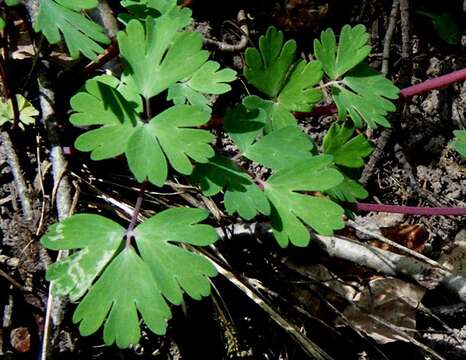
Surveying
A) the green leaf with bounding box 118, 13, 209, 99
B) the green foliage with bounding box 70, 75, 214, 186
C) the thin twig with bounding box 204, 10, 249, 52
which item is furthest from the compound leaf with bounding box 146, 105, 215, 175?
the thin twig with bounding box 204, 10, 249, 52

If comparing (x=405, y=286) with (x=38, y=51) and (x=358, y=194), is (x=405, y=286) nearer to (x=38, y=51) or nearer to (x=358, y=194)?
(x=358, y=194)

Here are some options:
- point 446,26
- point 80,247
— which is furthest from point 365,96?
point 80,247

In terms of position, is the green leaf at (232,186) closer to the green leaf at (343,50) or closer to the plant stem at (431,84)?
the green leaf at (343,50)

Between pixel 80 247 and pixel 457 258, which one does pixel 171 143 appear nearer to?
pixel 80 247

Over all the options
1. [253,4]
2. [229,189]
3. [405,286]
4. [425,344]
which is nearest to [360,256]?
[405,286]

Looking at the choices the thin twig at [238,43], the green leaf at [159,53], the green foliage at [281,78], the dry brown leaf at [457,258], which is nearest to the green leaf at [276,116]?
the green foliage at [281,78]

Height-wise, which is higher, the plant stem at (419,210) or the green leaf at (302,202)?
the green leaf at (302,202)
